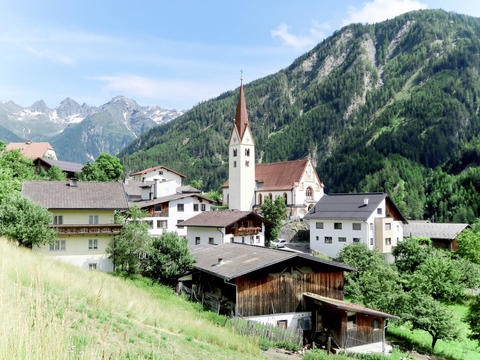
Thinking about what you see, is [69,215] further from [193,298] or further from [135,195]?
[135,195]

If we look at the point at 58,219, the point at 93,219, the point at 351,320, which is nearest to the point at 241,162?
the point at 93,219

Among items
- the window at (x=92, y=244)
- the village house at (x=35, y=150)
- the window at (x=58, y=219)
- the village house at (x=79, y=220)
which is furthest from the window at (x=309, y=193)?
the village house at (x=35, y=150)

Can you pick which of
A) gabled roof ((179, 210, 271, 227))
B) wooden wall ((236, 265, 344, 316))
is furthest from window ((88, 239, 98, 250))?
wooden wall ((236, 265, 344, 316))

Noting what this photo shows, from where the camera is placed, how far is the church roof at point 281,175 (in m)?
77.3

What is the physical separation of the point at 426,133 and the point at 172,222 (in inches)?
5911

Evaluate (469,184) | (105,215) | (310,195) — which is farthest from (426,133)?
(105,215)

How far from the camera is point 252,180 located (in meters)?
77.1

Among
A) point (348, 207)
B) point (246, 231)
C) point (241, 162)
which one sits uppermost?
point (241, 162)

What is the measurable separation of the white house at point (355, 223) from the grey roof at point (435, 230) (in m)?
15.3

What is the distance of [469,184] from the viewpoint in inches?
4481

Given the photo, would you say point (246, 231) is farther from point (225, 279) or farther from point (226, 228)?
point (225, 279)

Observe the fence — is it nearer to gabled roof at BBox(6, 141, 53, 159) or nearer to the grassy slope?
the grassy slope

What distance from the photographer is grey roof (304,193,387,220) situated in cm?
4817

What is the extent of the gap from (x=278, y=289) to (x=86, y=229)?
62.4ft
